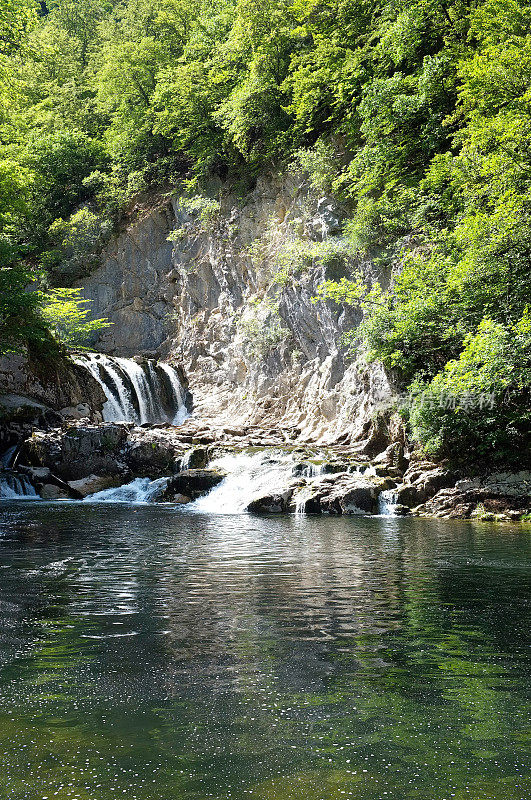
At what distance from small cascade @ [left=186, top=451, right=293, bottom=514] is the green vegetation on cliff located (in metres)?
4.53

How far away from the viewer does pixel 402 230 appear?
2189 centimetres

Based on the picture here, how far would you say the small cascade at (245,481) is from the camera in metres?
18.3

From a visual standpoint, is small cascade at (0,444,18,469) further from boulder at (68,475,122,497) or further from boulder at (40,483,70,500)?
boulder at (68,475,122,497)

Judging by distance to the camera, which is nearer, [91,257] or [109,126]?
[91,257]

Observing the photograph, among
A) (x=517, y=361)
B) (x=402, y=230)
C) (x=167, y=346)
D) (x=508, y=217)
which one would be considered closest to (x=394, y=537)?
(x=517, y=361)

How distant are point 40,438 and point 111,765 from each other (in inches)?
779

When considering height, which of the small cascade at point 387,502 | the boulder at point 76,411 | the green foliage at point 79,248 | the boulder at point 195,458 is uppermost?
the green foliage at point 79,248

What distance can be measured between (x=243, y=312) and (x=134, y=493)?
13197mm

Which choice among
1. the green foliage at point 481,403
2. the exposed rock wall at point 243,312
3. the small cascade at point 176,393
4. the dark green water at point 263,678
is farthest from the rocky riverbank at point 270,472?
the dark green water at point 263,678

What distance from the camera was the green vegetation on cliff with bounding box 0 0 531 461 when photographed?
631 inches

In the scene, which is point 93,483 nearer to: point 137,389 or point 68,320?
point 137,389

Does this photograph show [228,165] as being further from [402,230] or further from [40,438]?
[40,438]

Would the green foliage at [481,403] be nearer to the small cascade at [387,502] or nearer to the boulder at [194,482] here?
the small cascade at [387,502]

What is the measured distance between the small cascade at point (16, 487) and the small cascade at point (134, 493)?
2.07 metres
